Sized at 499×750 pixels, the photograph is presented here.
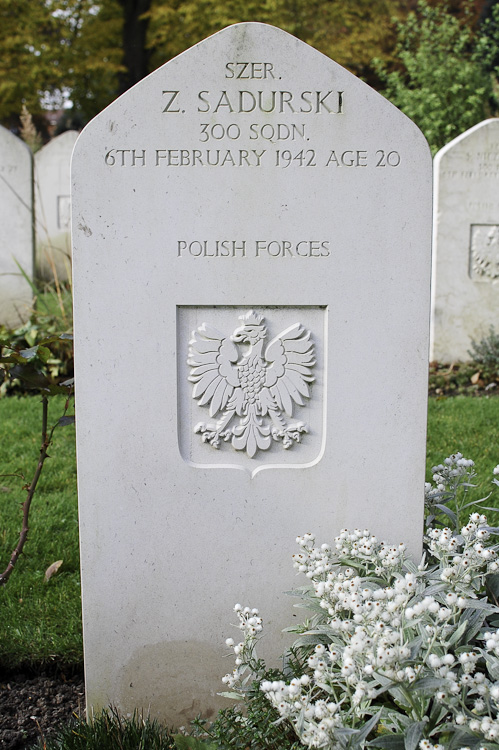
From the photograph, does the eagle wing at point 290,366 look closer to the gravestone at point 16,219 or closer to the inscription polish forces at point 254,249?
the inscription polish forces at point 254,249

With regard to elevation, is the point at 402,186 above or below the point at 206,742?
above

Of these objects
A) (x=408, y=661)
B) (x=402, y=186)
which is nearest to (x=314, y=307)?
(x=402, y=186)

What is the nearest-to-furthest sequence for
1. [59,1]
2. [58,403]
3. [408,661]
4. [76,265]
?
[408,661], [76,265], [58,403], [59,1]

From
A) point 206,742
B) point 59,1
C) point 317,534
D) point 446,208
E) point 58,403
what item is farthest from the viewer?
point 59,1

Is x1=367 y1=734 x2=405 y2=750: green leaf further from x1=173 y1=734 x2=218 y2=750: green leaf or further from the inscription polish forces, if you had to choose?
the inscription polish forces

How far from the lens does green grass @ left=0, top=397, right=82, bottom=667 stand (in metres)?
2.70

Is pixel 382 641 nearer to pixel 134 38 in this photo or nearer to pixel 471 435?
pixel 471 435

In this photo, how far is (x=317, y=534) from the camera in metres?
2.38

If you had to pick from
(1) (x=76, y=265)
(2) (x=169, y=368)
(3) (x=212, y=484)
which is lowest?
(3) (x=212, y=484)

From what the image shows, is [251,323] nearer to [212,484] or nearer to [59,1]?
[212,484]

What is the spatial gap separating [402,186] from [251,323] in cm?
64

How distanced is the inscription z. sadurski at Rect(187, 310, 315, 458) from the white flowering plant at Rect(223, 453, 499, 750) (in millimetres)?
372

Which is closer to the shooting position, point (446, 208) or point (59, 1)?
point (446, 208)

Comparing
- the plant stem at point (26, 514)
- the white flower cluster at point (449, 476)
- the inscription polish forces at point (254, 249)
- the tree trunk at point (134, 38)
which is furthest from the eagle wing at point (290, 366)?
the tree trunk at point (134, 38)
